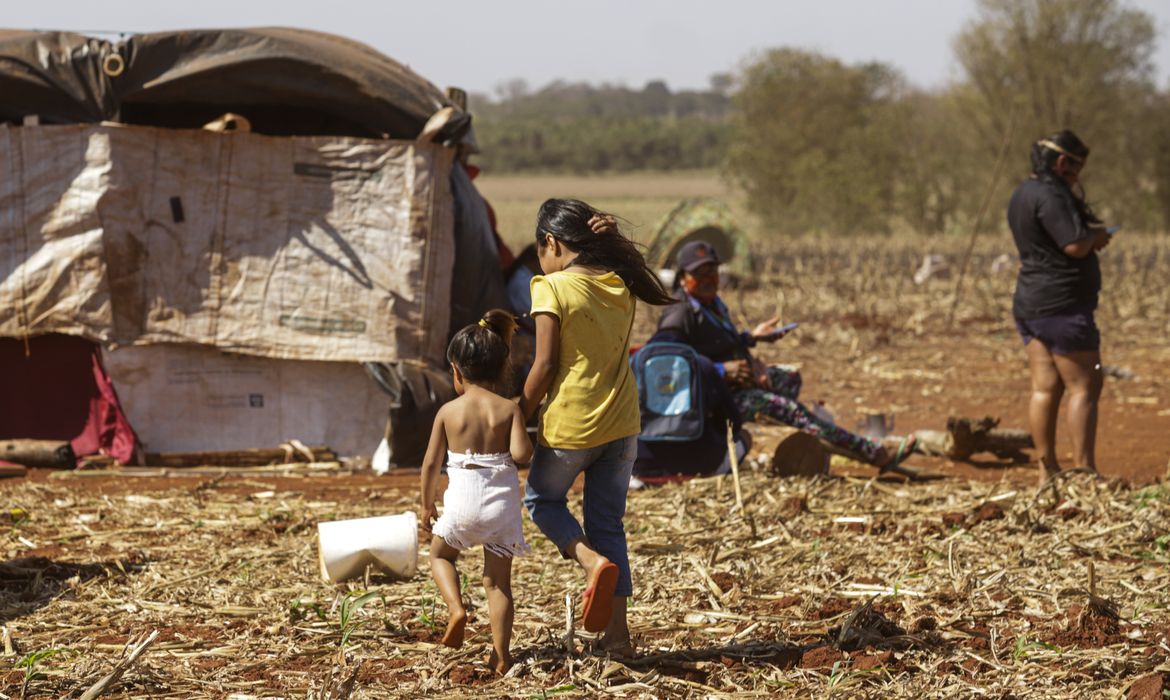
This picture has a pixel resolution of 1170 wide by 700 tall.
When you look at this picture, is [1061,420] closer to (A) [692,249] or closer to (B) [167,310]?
(A) [692,249]

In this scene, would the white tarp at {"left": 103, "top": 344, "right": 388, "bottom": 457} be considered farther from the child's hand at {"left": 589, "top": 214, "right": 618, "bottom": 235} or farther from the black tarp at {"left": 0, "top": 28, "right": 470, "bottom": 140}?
the child's hand at {"left": 589, "top": 214, "right": 618, "bottom": 235}

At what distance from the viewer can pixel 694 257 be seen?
6926mm

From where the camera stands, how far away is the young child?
3.95m

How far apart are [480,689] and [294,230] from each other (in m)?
4.69

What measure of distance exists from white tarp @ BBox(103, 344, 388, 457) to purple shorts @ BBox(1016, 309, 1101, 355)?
12.7 feet

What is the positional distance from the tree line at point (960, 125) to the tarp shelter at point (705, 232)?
9.22 metres

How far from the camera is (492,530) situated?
13.0 ft

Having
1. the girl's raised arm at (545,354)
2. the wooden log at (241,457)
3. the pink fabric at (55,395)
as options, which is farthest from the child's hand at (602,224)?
the pink fabric at (55,395)

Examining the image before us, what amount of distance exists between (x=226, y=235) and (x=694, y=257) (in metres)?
2.91

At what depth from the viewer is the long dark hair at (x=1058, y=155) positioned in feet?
21.9

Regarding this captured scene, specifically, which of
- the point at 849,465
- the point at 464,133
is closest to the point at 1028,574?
the point at 849,465

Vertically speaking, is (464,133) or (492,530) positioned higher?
(464,133)

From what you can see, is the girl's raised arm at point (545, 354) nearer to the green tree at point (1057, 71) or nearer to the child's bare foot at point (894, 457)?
the child's bare foot at point (894, 457)

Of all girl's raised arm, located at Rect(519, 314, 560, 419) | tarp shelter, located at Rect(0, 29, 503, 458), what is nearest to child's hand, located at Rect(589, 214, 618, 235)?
girl's raised arm, located at Rect(519, 314, 560, 419)
